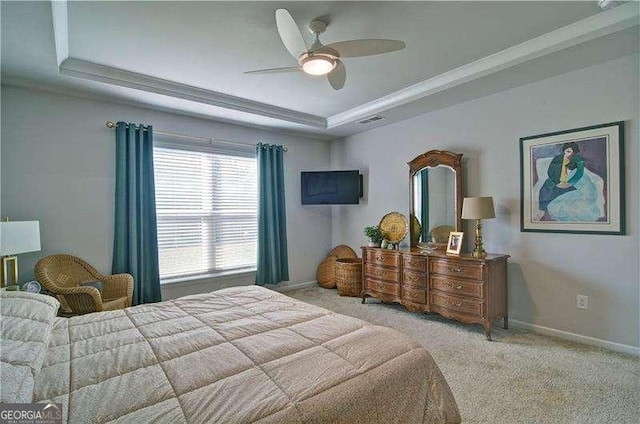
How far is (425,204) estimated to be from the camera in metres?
4.19

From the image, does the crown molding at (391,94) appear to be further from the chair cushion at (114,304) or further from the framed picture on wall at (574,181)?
the chair cushion at (114,304)

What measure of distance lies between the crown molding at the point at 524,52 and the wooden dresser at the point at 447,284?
1.78 m

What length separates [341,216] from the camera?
548 centimetres

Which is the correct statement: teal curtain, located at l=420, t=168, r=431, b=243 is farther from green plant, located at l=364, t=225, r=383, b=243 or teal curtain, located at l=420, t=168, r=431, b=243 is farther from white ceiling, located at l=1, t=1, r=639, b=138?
white ceiling, located at l=1, t=1, r=639, b=138

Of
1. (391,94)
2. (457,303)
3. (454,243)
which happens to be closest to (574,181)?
(454,243)

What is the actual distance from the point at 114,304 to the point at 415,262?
10.4 ft

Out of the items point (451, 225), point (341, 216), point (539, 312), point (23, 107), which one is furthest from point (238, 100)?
point (539, 312)

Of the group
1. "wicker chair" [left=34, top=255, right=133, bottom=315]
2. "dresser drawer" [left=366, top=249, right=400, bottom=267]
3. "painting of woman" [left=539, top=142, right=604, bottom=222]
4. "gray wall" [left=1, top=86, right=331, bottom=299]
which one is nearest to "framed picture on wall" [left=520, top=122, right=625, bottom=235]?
"painting of woman" [left=539, top=142, right=604, bottom=222]

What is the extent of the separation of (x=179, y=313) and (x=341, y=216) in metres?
3.73

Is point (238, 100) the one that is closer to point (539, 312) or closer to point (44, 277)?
point (44, 277)

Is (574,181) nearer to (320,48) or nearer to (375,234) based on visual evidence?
(375,234)

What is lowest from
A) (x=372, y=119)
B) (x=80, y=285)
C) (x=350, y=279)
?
(x=350, y=279)

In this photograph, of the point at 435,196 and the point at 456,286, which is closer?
the point at 456,286

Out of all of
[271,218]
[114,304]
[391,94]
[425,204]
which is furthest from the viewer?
[271,218]
